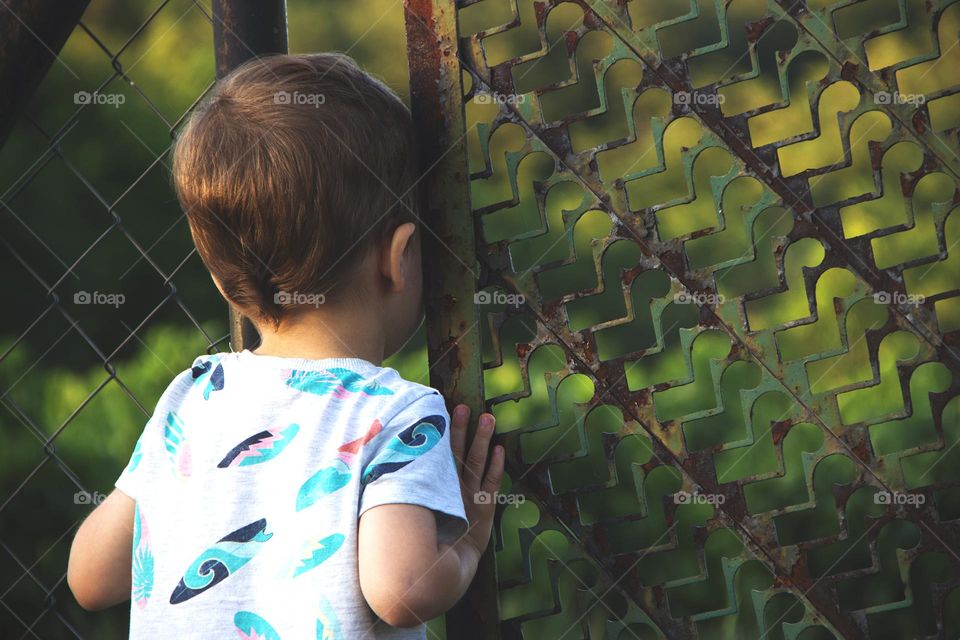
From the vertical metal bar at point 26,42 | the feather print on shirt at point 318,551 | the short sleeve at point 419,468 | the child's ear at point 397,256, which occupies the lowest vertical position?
the feather print on shirt at point 318,551

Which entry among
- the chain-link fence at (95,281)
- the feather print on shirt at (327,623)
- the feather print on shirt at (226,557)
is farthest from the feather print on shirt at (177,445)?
the chain-link fence at (95,281)

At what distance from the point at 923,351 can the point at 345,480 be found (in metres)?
0.67

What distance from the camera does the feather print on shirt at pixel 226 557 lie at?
109 cm

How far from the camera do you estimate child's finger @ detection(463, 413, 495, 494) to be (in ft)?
3.95

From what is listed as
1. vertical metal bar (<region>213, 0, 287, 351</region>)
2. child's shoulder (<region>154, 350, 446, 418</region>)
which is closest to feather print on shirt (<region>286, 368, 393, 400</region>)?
child's shoulder (<region>154, 350, 446, 418</region>)

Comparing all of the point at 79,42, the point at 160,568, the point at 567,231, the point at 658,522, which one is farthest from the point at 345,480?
the point at 79,42

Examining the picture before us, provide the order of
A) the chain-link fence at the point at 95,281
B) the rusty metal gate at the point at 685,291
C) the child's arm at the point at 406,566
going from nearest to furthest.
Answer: the child's arm at the point at 406,566, the rusty metal gate at the point at 685,291, the chain-link fence at the point at 95,281

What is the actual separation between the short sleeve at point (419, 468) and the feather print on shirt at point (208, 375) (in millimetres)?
252

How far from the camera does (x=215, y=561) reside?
1.10m

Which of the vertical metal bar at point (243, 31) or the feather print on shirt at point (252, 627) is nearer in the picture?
the feather print on shirt at point (252, 627)

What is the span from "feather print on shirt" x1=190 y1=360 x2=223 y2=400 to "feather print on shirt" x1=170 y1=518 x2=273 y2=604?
19 centimetres

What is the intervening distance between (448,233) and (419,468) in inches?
12.8

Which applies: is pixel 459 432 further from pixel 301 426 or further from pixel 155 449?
pixel 155 449

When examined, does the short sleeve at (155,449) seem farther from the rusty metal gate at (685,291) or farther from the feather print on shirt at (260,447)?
the rusty metal gate at (685,291)
